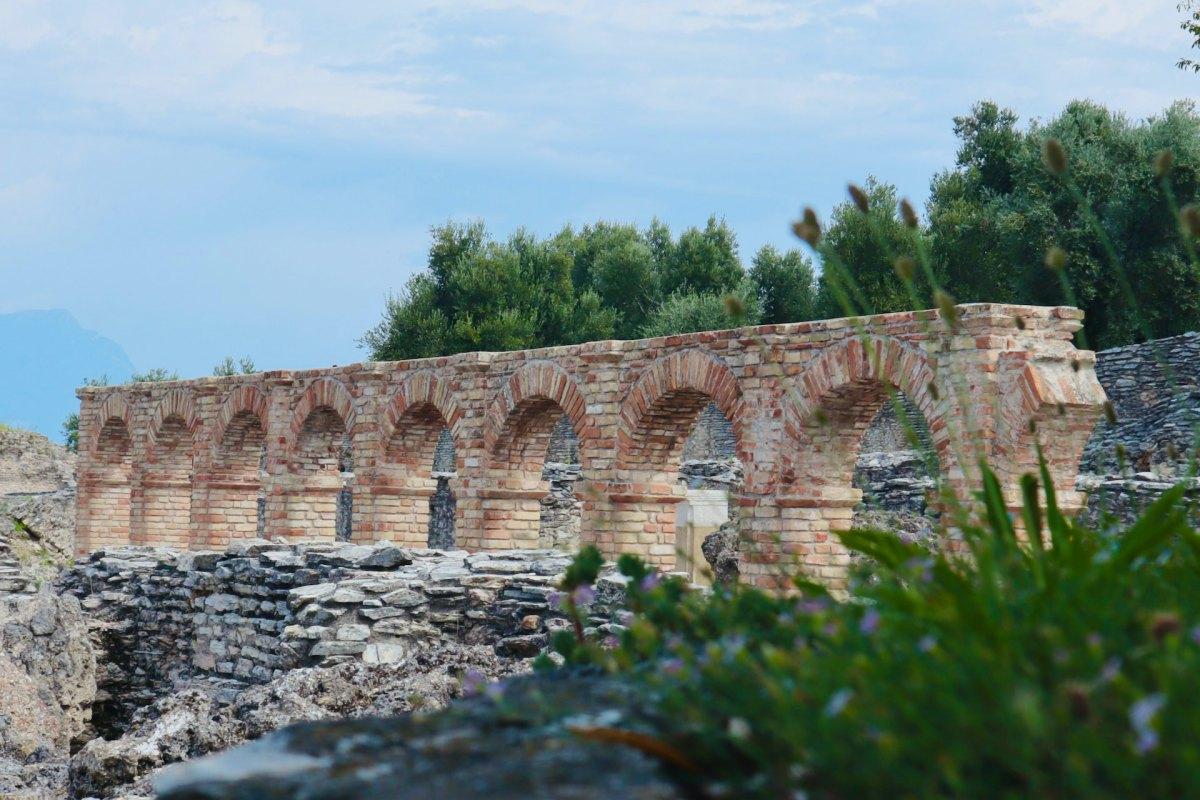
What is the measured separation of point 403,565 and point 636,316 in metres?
27.4

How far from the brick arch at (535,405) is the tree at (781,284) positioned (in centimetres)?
2050

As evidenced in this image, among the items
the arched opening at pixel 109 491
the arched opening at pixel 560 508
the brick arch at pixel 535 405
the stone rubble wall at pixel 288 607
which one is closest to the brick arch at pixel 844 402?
the stone rubble wall at pixel 288 607

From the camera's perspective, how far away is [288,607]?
1191 centimetres

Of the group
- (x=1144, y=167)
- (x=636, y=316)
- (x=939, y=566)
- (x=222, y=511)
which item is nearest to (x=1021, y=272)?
(x=1144, y=167)

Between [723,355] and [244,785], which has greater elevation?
[723,355]

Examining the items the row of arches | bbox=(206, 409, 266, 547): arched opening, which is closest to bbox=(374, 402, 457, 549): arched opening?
the row of arches

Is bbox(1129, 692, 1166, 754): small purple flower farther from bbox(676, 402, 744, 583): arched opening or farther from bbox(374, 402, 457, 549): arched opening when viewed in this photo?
bbox(374, 402, 457, 549): arched opening

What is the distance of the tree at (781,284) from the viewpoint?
1433 inches

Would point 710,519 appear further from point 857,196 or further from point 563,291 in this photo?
point 563,291

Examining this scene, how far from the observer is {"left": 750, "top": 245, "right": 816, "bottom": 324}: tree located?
36.4m

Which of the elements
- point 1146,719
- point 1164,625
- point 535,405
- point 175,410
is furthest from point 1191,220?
point 175,410

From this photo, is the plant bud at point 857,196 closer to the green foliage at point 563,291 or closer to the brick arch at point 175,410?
the brick arch at point 175,410

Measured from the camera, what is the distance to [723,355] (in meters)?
13.6

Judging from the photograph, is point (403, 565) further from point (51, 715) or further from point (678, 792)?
point (678, 792)
